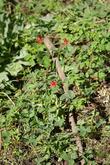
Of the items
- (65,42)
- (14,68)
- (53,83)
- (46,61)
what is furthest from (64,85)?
(14,68)

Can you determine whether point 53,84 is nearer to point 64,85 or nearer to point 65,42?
point 64,85

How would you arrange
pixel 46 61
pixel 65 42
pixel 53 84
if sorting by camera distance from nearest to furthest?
pixel 53 84 < pixel 46 61 < pixel 65 42

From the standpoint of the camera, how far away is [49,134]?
363cm

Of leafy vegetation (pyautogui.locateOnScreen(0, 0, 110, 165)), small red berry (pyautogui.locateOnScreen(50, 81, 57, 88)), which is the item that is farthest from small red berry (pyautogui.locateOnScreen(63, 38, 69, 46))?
small red berry (pyautogui.locateOnScreen(50, 81, 57, 88))

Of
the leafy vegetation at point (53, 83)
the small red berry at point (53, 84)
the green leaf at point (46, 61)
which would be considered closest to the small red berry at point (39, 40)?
the leafy vegetation at point (53, 83)

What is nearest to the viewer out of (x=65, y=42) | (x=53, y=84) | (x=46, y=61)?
(x=53, y=84)

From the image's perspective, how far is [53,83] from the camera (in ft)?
13.0

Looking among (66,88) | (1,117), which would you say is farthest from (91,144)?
(1,117)

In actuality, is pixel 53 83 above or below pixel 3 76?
below

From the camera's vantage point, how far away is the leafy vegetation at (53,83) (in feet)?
11.9

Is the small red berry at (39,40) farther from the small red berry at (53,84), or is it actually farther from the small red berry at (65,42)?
the small red berry at (53,84)

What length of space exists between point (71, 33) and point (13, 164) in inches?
71.8

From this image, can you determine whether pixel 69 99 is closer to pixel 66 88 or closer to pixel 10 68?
Answer: pixel 66 88

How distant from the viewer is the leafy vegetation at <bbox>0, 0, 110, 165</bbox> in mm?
3633
